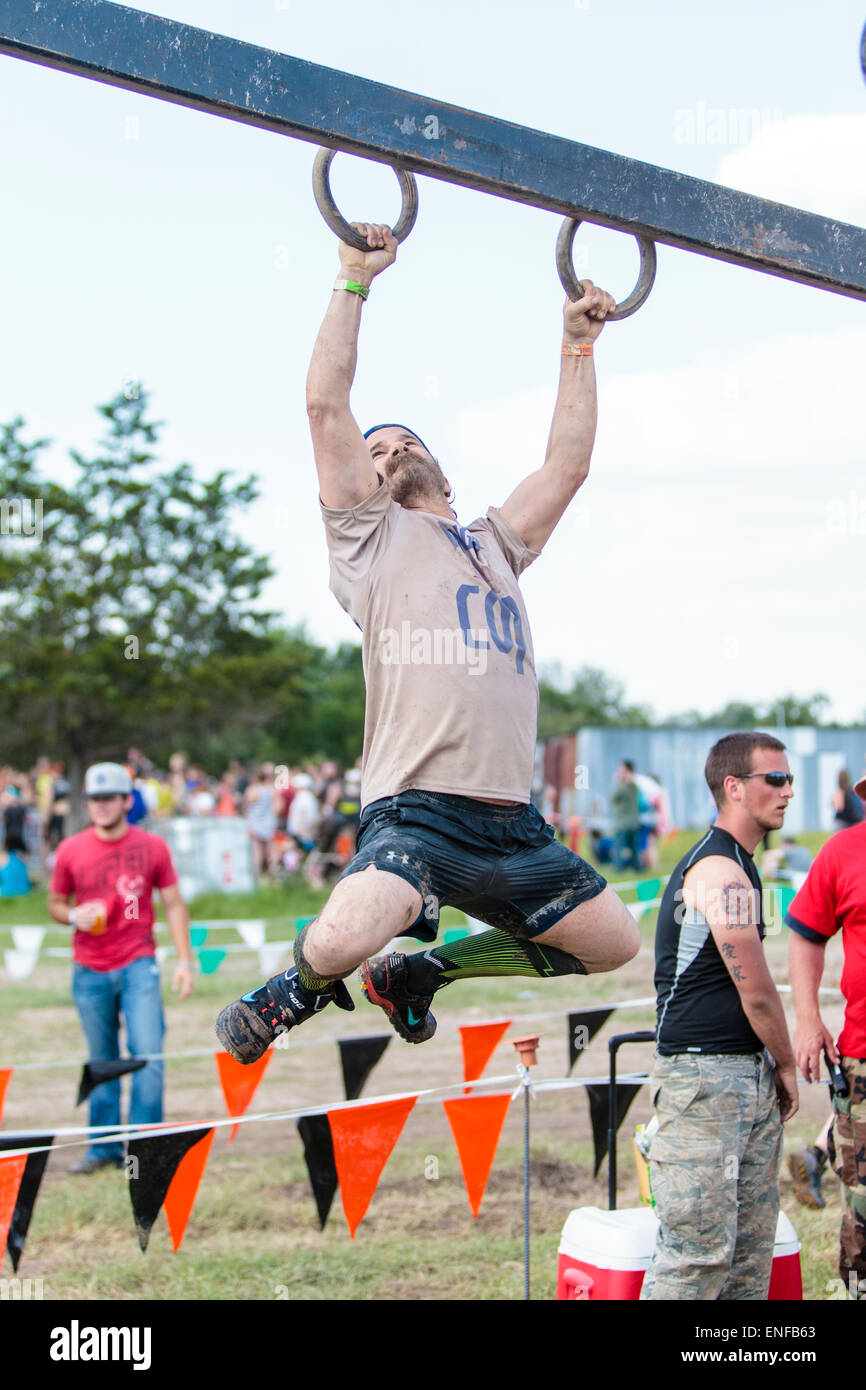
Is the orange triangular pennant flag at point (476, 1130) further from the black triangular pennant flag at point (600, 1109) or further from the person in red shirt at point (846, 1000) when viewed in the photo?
the person in red shirt at point (846, 1000)

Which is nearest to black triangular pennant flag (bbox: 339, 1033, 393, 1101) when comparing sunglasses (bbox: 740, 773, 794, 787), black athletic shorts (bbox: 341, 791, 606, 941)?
sunglasses (bbox: 740, 773, 794, 787)

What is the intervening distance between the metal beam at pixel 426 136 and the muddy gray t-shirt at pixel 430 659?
0.78 metres

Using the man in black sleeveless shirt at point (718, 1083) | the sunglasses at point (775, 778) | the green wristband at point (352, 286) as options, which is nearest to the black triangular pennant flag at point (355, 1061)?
the man in black sleeveless shirt at point (718, 1083)

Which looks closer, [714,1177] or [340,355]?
[340,355]

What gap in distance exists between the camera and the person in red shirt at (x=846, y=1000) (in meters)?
3.94

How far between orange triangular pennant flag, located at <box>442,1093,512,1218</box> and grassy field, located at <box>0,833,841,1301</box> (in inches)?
14.4

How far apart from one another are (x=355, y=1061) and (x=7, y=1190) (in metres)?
1.76

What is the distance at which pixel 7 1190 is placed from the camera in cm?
416

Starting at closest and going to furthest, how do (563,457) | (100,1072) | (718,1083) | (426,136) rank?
(426,136), (563,457), (718,1083), (100,1072)

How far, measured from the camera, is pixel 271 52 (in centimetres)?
258

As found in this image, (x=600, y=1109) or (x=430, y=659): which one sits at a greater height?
(x=430, y=659)

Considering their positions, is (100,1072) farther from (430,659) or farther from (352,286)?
(352,286)

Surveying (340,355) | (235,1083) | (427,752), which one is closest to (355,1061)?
(235,1083)
